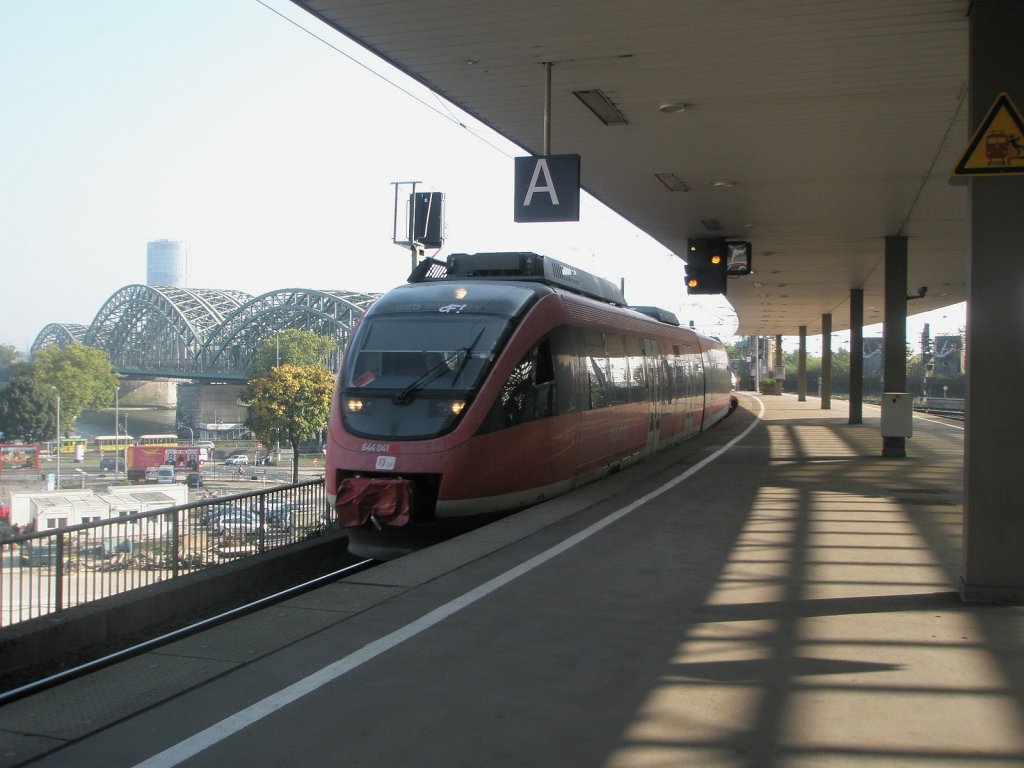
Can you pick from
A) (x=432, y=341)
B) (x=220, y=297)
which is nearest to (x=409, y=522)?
(x=432, y=341)

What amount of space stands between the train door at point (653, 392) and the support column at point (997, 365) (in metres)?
10.3

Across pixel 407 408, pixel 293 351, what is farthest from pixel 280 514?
pixel 293 351

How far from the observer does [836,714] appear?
4312 mm

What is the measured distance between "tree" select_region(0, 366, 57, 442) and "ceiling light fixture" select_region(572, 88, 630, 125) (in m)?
11.6

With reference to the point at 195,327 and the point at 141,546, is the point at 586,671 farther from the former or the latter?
the point at 195,327

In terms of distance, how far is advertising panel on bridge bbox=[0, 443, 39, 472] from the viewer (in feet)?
43.7

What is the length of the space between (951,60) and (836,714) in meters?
6.95

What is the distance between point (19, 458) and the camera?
1395 cm

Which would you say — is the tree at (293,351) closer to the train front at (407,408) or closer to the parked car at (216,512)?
the parked car at (216,512)

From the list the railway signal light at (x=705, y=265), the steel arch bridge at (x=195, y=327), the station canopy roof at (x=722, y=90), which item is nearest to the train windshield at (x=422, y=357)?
the station canopy roof at (x=722, y=90)

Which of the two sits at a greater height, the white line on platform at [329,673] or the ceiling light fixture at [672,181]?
the ceiling light fixture at [672,181]

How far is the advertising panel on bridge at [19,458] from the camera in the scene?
13.3 m

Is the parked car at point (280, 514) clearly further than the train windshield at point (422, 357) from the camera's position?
Yes

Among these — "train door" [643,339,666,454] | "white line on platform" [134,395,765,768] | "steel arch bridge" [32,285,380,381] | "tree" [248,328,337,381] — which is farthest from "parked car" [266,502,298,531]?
"steel arch bridge" [32,285,380,381]
